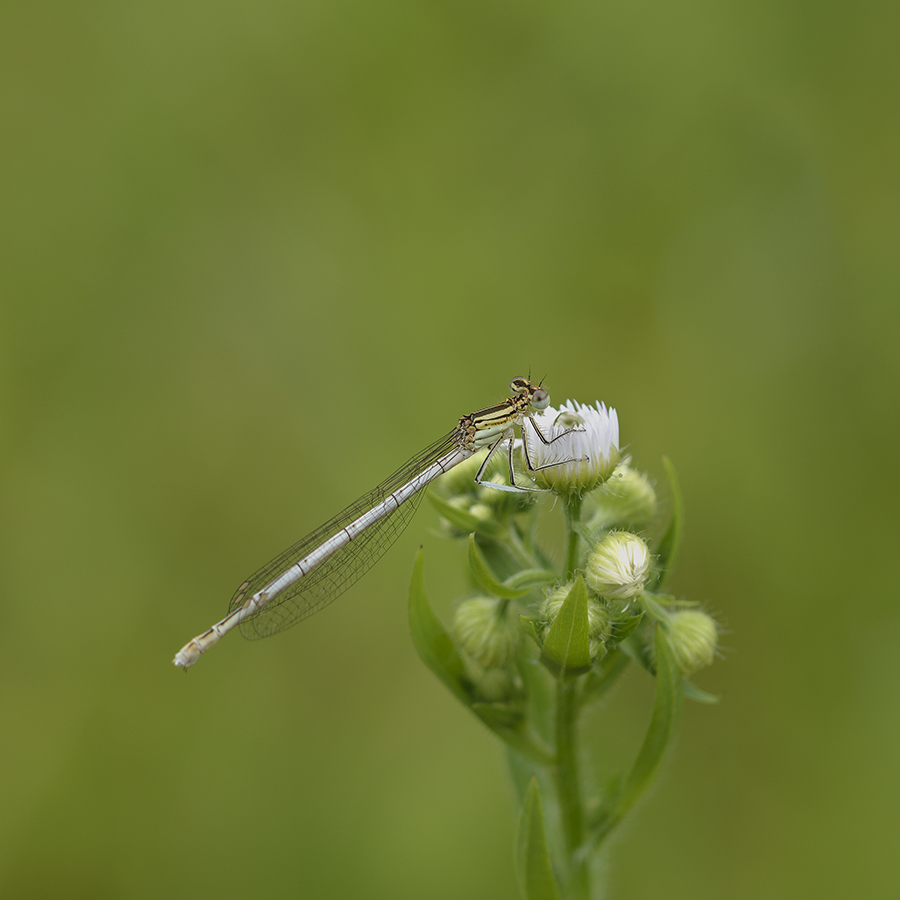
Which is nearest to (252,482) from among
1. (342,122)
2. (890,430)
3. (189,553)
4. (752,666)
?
(189,553)

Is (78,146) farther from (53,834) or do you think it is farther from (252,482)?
(53,834)

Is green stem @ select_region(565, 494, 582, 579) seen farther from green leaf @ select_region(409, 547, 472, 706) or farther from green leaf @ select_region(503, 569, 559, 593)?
green leaf @ select_region(409, 547, 472, 706)

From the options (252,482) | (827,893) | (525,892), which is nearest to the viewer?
(525,892)

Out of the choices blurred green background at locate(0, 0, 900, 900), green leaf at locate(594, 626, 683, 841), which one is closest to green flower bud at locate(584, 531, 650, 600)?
green leaf at locate(594, 626, 683, 841)

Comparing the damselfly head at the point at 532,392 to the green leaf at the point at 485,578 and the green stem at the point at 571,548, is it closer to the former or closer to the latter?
the green stem at the point at 571,548

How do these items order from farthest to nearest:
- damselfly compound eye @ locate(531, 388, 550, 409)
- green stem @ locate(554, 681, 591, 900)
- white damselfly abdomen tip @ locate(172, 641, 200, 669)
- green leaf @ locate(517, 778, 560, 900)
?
damselfly compound eye @ locate(531, 388, 550, 409) → white damselfly abdomen tip @ locate(172, 641, 200, 669) → green stem @ locate(554, 681, 591, 900) → green leaf @ locate(517, 778, 560, 900)

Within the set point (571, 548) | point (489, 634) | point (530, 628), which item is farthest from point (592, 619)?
point (489, 634)
